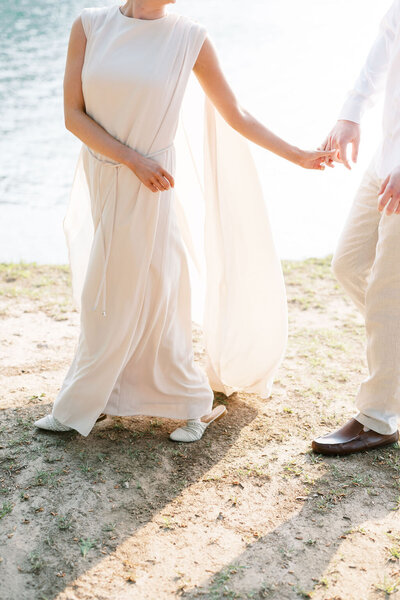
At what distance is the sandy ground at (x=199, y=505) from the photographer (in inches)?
100

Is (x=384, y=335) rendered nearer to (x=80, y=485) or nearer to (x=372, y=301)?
(x=372, y=301)

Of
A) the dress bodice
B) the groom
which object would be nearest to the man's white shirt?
the groom

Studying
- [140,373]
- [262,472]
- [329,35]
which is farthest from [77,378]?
[329,35]

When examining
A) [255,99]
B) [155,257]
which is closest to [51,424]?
[155,257]

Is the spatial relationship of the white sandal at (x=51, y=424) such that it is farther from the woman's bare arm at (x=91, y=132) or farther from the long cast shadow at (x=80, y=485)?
the woman's bare arm at (x=91, y=132)

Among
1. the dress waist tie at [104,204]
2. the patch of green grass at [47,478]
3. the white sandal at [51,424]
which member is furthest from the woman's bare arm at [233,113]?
the patch of green grass at [47,478]

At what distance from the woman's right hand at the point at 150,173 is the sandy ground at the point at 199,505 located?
1266mm

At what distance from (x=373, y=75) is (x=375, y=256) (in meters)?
0.87

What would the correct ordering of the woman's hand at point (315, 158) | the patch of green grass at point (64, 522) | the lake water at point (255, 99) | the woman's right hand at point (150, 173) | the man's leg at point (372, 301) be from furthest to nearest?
the lake water at point (255, 99)
the woman's hand at point (315, 158)
the man's leg at point (372, 301)
the woman's right hand at point (150, 173)
the patch of green grass at point (64, 522)

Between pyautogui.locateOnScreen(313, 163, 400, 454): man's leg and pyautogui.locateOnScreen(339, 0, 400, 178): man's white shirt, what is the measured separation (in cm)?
22

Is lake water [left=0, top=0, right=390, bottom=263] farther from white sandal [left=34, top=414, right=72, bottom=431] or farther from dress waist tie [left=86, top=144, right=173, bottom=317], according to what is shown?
dress waist tie [left=86, top=144, right=173, bottom=317]

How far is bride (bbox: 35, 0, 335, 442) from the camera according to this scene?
2996mm

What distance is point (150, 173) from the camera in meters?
2.98

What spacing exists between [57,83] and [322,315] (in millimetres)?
11870
